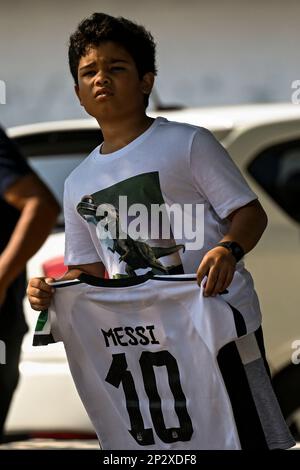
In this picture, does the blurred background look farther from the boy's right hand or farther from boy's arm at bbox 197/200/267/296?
boy's arm at bbox 197/200/267/296

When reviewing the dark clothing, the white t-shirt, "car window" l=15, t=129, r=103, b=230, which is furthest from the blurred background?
the white t-shirt

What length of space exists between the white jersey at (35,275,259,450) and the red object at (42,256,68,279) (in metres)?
1.79

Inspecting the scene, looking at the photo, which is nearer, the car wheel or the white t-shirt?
the white t-shirt

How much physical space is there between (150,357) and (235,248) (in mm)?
409

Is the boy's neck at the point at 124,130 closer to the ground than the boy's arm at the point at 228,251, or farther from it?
farther from it

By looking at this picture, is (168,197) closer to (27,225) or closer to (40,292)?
(40,292)

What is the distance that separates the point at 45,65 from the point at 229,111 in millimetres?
10575

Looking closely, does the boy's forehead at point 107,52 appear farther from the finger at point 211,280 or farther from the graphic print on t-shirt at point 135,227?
the finger at point 211,280

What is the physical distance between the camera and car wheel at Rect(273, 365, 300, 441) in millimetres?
6094

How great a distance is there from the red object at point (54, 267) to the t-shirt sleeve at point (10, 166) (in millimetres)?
1510

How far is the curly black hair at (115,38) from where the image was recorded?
426 centimetres

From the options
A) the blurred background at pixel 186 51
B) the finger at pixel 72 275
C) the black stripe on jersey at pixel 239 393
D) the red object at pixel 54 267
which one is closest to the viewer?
the black stripe on jersey at pixel 239 393

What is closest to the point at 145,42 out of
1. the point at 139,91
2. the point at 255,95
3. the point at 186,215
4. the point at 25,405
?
the point at 139,91

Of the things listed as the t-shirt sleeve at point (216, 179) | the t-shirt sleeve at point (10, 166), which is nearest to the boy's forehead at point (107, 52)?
the t-shirt sleeve at point (216, 179)
